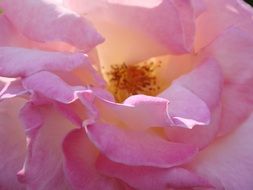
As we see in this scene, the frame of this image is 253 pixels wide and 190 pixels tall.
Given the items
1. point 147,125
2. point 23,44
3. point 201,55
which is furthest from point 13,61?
point 201,55

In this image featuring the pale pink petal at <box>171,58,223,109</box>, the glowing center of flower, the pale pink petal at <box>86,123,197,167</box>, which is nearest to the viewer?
the pale pink petal at <box>86,123,197,167</box>

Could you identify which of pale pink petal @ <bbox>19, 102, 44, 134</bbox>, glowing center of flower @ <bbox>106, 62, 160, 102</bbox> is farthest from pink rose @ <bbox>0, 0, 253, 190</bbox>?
glowing center of flower @ <bbox>106, 62, 160, 102</bbox>

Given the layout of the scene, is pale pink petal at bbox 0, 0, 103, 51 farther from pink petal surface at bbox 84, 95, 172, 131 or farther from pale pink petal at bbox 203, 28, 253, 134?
pale pink petal at bbox 203, 28, 253, 134

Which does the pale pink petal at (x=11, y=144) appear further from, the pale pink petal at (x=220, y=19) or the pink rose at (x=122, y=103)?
the pale pink petal at (x=220, y=19)

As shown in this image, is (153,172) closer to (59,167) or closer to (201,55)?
(59,167)

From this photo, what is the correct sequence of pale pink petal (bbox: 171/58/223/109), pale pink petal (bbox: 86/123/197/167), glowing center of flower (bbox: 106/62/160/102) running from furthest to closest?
glowing center of flower (bbox: 106/62/160/102)
pale pink petal (bbox: 171/58/223/109)
pale pink petal (bbox: 86/123/197/167)

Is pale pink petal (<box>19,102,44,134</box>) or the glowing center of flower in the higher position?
pale pink petal (<box>19,102,44,134</box>)

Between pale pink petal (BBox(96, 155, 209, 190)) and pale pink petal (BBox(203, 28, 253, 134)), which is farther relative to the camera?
pale pink petal (BBox(203, 28, 253, 134))
